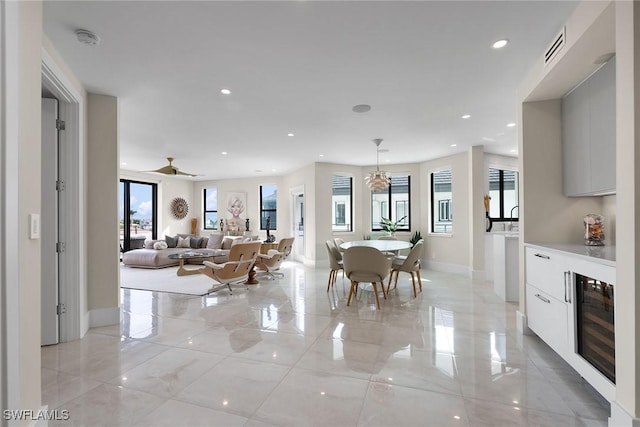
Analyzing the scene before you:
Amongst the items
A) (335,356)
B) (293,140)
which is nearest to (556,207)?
(335,356)

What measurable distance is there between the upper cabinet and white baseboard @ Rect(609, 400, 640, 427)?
1.49m

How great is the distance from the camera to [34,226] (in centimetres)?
147

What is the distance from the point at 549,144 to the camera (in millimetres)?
2994

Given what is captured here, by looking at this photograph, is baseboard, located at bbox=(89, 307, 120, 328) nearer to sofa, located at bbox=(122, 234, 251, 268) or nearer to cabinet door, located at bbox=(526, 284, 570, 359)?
sofa, located at bbox=(122, 234, 251, 268)

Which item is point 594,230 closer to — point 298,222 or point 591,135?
point 591,135

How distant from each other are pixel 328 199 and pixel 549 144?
16.3ft

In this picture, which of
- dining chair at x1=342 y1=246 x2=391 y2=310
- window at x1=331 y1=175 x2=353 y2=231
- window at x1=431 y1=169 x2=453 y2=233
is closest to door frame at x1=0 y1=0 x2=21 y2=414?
dining chair at x1=342 y1=246 x2=391 y2=310

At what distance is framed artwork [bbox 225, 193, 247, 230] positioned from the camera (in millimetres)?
9742

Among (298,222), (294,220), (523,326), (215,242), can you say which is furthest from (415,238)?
(215,242)

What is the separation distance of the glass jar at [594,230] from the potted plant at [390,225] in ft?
15.6

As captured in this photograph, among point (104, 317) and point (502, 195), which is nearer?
point (104, 317)

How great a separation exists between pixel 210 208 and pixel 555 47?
9.96m

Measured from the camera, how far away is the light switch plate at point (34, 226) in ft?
4.72

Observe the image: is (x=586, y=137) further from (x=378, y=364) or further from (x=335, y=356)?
(x=335, y=356)
